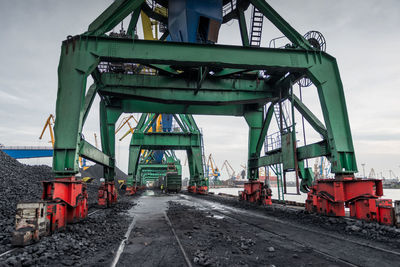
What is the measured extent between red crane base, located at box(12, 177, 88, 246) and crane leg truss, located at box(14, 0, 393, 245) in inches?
2.7

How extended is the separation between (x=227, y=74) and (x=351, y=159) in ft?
18.0

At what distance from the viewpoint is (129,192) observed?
23141 millimetres

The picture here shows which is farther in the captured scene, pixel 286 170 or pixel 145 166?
pixel 145 166

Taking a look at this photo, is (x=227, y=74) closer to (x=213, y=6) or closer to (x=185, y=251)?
(x=213, y=6)

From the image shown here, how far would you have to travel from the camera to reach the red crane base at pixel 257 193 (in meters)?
12.0

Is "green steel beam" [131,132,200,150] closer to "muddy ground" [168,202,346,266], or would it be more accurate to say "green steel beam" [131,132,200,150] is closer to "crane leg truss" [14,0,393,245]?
"crane leg truss" [14,0,393,245]

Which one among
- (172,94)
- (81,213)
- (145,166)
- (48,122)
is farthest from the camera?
(48,122)

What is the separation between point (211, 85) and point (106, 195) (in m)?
6.85

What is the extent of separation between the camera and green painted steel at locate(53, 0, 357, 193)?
23.5ft

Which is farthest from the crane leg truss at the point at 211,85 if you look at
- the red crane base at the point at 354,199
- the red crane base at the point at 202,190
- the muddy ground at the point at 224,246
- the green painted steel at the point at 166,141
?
the red crane base at the point at 202,190

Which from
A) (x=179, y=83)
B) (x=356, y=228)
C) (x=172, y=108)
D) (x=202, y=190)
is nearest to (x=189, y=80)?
(x=179, y=83)

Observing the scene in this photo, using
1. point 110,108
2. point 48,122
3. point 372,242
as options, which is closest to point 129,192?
point 110,108

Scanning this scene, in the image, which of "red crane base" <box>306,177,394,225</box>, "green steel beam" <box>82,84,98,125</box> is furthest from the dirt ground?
"green steel beam" <box>82,84,98,125</box>

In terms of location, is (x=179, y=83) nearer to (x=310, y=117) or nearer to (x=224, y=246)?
(x=310, y=117)
